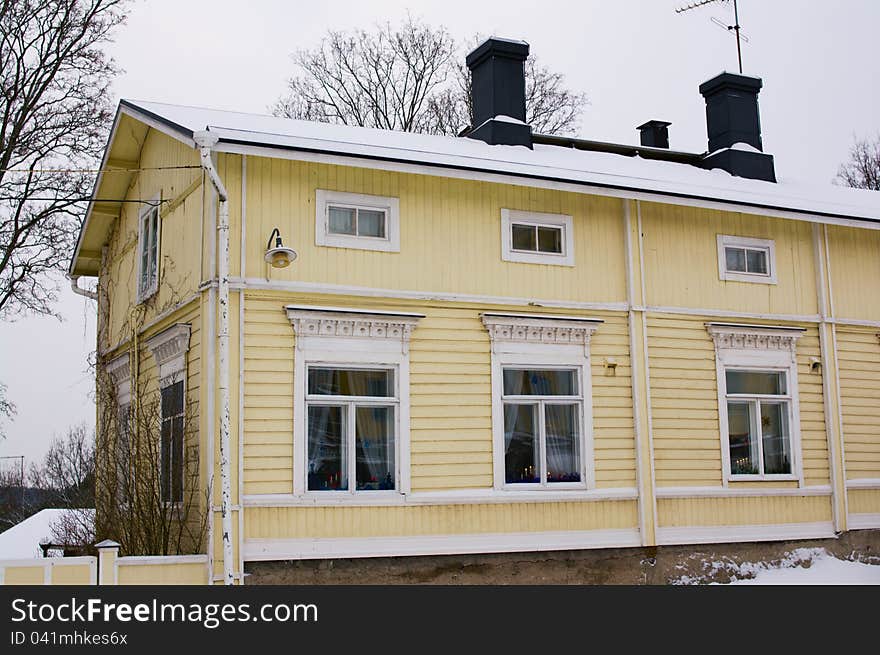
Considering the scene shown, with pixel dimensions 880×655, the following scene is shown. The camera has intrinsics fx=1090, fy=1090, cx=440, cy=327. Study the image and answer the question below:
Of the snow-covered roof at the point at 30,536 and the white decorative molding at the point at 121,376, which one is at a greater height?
the white decorative molding at the point at 121,376

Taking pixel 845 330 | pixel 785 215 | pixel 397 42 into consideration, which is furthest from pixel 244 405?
pixel 397 42

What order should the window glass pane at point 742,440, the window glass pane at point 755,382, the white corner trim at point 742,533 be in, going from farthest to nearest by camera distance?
the window glass pane at point 755,382
the window glass pane at point 742,440
the white corner trim at point 742,533

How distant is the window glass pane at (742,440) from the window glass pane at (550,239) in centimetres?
315

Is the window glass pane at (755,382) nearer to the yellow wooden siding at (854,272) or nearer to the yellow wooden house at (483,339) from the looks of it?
the yellow wooden house at (483,339)

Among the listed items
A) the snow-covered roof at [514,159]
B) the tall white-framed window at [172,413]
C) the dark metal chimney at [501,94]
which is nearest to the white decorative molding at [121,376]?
the tall white-framed window at [172,413]

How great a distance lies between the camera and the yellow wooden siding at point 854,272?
15328 millimetres

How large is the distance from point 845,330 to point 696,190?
3276mm

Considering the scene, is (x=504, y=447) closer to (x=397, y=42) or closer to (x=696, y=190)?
(x=696, y=190)

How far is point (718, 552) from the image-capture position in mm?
13805

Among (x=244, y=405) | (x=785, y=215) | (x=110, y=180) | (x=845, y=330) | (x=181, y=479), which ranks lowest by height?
(x=181, y=479)

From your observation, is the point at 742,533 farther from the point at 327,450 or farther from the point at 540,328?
the point at 327,450

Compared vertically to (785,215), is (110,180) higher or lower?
higher
